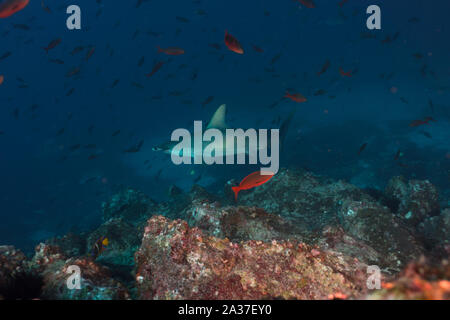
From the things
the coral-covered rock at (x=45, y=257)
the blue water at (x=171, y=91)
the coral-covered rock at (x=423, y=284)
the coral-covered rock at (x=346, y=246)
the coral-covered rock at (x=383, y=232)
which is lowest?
the blue water at (x=171, y=91)

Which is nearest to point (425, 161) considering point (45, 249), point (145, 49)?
point (45, 249)

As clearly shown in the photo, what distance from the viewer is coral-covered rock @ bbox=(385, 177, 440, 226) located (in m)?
6.04

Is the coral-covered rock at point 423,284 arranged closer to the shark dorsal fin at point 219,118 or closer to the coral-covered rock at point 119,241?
the coral-covered rock at point 119,241

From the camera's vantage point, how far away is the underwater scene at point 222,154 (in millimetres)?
2449

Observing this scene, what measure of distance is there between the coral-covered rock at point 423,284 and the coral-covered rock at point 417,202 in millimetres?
6200

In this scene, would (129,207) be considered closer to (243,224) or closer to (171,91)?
(243,224)

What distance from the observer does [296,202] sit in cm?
629

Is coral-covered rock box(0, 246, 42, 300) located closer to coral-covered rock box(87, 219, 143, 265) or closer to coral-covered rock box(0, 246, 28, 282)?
coral-covered rock box(0, 246, 28, 282)

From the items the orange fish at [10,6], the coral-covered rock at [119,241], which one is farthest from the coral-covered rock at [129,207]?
the orange fish at [10,6]

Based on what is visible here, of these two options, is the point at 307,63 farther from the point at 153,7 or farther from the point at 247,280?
the point at 247,280

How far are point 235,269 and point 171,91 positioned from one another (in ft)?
82.4

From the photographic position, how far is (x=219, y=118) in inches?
366

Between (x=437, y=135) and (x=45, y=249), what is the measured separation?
102ft

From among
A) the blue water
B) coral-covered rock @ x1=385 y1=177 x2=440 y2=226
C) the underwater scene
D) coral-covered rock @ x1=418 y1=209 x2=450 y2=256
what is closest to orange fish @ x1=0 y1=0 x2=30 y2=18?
the underwater scene
